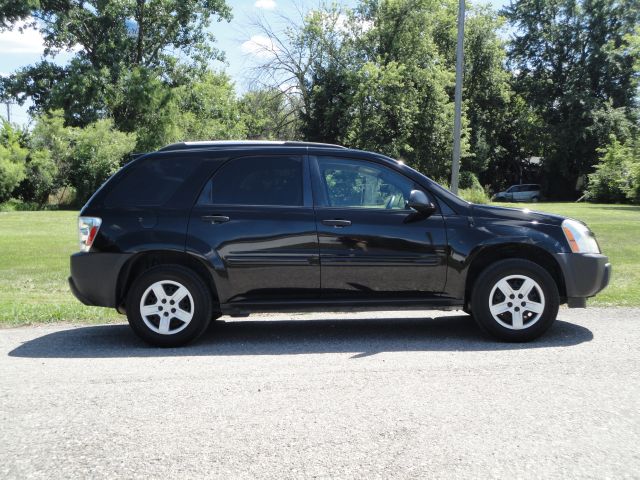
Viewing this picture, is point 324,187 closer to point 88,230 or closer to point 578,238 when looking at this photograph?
point 88,230

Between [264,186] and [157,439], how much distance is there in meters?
3.12

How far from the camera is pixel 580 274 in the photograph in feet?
20.1

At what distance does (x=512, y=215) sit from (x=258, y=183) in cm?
249

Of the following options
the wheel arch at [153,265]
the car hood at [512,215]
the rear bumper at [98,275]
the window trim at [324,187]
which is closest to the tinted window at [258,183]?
the window trim at [324,187]

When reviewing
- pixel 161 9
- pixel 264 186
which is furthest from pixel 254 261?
pixel 161 9

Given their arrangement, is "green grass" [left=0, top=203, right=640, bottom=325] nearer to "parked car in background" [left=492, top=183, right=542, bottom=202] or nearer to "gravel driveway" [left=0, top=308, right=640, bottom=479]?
"gravel driveway" [left=0, top=308, right=640, bottom=479]

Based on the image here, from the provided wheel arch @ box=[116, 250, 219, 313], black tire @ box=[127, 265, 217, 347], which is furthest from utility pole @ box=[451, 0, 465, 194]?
black tire @ box=[127, 265, 217, 347]

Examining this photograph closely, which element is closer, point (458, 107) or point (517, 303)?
point (517, 303)

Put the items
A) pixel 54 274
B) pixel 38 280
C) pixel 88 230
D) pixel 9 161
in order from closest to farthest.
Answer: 1. pixel 88 230
2. pixel 38 280
3. pixel 54 274
4. pixel 9 161

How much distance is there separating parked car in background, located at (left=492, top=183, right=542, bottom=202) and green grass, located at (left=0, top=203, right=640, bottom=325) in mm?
33168

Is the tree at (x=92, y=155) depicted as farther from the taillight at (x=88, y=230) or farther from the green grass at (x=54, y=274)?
the taillight at (x=88, y=230)

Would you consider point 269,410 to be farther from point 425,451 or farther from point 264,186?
point 264,186

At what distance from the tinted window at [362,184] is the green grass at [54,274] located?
3.28 metres

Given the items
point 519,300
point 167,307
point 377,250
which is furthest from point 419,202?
point 167,307
